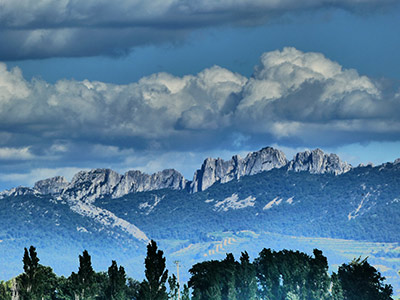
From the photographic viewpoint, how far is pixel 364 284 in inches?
7057

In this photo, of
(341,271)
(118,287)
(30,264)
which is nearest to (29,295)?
(30,264)

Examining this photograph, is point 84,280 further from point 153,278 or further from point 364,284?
point 364,284

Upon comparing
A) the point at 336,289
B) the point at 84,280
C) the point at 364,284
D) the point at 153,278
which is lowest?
the point at 364,284

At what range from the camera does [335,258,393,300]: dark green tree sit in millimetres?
176500

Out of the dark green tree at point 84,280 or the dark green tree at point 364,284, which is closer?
the dark green tree at point 364,284

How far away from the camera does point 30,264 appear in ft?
595

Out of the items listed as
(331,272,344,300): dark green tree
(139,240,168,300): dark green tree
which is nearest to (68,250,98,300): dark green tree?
(139,240,168,300): dark green tree

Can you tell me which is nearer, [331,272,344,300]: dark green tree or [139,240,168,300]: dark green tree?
[139,240,168,300]: dark green tree

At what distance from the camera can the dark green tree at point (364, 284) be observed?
176m

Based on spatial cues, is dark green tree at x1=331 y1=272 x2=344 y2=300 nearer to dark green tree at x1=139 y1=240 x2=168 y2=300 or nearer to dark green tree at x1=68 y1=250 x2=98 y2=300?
dark green tree at x1=139 y1=240 x2=168 y2=300

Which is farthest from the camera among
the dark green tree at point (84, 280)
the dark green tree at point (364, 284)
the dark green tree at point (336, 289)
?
the dark green tree at point (84, 280)

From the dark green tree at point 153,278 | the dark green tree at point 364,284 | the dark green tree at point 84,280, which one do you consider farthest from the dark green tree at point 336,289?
the dark green tree at point 84,280

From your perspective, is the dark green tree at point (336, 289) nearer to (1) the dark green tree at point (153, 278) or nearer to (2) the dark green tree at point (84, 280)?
(1) the dark green tree at point (153, 278)

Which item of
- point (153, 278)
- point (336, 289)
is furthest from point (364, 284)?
point (153, 278)
